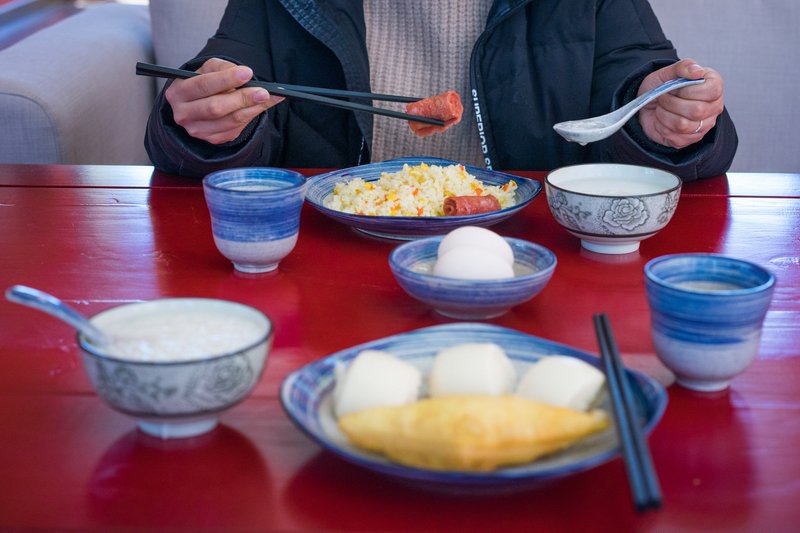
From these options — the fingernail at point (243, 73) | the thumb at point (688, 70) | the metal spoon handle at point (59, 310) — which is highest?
the thumb at point (688, 70)

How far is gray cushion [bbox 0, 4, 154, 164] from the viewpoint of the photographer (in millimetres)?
2102

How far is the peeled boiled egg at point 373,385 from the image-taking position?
0.72 m

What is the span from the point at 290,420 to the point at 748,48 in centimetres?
221

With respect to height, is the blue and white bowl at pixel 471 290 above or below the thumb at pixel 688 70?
below

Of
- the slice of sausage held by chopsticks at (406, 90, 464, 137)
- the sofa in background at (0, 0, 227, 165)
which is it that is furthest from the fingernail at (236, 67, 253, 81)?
the sofa in background at (0, 0, 227, 165)

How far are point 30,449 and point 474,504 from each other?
0.37 meters

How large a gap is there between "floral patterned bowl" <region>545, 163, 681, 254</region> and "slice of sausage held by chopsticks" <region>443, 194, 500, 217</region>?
0.29ft

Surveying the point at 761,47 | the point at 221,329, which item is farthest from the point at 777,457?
the point at 761,47

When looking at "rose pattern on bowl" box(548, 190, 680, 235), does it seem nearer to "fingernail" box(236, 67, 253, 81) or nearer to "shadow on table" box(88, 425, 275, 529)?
"fingernail" box(236, 67, 253, 81)

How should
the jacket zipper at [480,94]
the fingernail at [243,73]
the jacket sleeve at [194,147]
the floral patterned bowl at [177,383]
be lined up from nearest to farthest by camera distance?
the floral patterned bowl at [177,383] < the fingernail at [243,73] < the jacket sleeve at [194,147] < the jacket zipper at [480,94]

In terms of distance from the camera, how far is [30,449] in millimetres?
760

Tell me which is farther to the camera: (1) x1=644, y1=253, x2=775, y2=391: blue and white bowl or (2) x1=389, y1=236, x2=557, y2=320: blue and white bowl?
(2) x1=389, y1=236, x2=557, y2=320: blue and white bowl

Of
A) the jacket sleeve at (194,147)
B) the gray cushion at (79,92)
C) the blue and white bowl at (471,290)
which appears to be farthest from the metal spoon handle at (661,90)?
the gray cushion at (79,92)

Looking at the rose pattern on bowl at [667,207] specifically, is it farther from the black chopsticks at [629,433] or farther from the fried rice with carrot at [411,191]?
the black chopsticks at [629,433]
